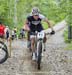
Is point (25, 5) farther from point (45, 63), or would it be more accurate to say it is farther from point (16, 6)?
point (45, 63)

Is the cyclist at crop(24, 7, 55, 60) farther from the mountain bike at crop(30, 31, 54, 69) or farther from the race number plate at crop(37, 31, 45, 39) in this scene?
the race number plate at crop(37, 31, 45, 39)

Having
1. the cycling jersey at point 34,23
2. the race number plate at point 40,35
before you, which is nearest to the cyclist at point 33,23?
the cycling jersey at point 34,23

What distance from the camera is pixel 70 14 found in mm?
23469

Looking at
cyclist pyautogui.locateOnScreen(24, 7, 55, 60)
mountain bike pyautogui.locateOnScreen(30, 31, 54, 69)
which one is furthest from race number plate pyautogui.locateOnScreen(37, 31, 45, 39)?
cyclist pyautogui.locateOnScreen(24, 7, 55, 60)

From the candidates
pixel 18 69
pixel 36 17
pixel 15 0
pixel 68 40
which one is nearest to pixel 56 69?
pixel 18 69

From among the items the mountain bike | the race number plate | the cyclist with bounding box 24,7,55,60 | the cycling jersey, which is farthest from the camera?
the cycling jersey

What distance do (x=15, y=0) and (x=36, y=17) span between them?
62332 mm

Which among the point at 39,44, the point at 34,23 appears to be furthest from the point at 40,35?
the point at 34,23

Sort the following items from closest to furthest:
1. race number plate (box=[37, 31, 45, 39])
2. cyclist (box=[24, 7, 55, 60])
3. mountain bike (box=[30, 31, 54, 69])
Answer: mountain bike (box=[30, 31, 54, 69]), race number plate (box=[37, 31, 45, 39]), cyclist (box=[24, 7, 55, 60])

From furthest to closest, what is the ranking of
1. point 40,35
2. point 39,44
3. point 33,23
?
1. point 33,23
2. point 40,35
3. point 39,44

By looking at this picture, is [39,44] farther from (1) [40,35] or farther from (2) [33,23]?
(2) [33,23]

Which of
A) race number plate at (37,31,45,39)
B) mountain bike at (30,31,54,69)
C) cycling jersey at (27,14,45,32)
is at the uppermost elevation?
cycling jersey at (27,14,45,32)

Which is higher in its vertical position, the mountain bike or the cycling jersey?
the cycling jersey

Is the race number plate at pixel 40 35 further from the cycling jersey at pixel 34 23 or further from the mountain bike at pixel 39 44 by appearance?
the cycling jersey at pixel 34 23
